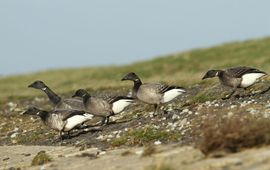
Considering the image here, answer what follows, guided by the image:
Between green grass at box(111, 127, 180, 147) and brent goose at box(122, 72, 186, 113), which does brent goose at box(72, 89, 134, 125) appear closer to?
brent goose at box(122, 72, 186, 113)

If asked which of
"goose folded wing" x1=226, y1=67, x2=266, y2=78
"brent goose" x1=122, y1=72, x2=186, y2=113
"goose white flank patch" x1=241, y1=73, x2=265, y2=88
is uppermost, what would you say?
"goose folded wing" x1=226, y1=67, x2=266, y2=78

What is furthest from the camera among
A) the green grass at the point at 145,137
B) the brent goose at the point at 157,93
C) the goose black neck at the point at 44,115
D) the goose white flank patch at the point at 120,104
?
the goose white flank patch at the point at 120,104

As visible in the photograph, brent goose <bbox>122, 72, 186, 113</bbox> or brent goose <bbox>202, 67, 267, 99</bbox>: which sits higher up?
brent goose <bbox>202, 67, 267, 99</bbox>

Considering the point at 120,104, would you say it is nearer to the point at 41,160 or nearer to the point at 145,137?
the point at 145,137

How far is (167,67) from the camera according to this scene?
4922 centimetres

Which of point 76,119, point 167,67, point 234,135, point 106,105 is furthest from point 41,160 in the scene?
point 167,67

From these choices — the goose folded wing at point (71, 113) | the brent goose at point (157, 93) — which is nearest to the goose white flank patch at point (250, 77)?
the brent goose at point (157, 93)

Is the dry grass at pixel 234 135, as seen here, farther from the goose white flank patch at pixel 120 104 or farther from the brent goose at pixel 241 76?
the goose white flank patch at pixel 120 104

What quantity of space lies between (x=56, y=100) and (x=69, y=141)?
4.37m

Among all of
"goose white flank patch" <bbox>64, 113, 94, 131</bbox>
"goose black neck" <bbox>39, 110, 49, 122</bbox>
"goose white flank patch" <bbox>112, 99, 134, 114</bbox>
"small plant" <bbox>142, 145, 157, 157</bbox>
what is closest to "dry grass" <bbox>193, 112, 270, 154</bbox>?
"small plant" <bbox>142, 145, 157, 157</bbox>

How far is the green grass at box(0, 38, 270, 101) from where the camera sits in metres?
45.4

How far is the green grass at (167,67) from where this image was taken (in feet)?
149

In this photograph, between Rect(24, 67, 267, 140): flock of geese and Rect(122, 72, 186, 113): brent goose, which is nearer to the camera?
Rect(24, 67, 267, 140): flock of geese

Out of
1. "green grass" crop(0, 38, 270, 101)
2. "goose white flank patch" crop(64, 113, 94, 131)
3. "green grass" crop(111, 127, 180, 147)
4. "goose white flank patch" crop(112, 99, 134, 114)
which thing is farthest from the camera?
"green grass" crop(0, 38, 270, 101)
